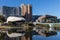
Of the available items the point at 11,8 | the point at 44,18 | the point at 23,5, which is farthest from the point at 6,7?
the point at 44,18

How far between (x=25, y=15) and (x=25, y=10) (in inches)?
81.5

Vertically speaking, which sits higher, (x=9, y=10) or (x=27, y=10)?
(x=9, y=10)

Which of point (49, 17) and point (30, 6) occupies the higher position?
point (30, 6)

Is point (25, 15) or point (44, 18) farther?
point (25, 15)

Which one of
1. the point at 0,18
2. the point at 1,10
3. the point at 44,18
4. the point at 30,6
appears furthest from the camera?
the point at 1,10

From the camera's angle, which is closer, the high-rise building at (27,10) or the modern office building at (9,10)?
the high-rise building at (27,10)

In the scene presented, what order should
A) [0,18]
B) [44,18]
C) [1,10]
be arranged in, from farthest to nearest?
1. [1,10]
2. [44,18]
3. [0,18]

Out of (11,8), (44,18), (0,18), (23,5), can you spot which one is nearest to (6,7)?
(11,8)

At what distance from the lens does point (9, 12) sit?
268 ft

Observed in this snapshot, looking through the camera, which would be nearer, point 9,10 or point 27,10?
point 27,10

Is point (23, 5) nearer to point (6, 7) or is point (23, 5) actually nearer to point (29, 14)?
point (29, 14)

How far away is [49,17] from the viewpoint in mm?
59844

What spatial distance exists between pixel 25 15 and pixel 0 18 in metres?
20.8

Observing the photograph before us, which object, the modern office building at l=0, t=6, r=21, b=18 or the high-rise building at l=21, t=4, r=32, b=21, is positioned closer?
the high-rise building at l=21, t=4, r=32, b=21
